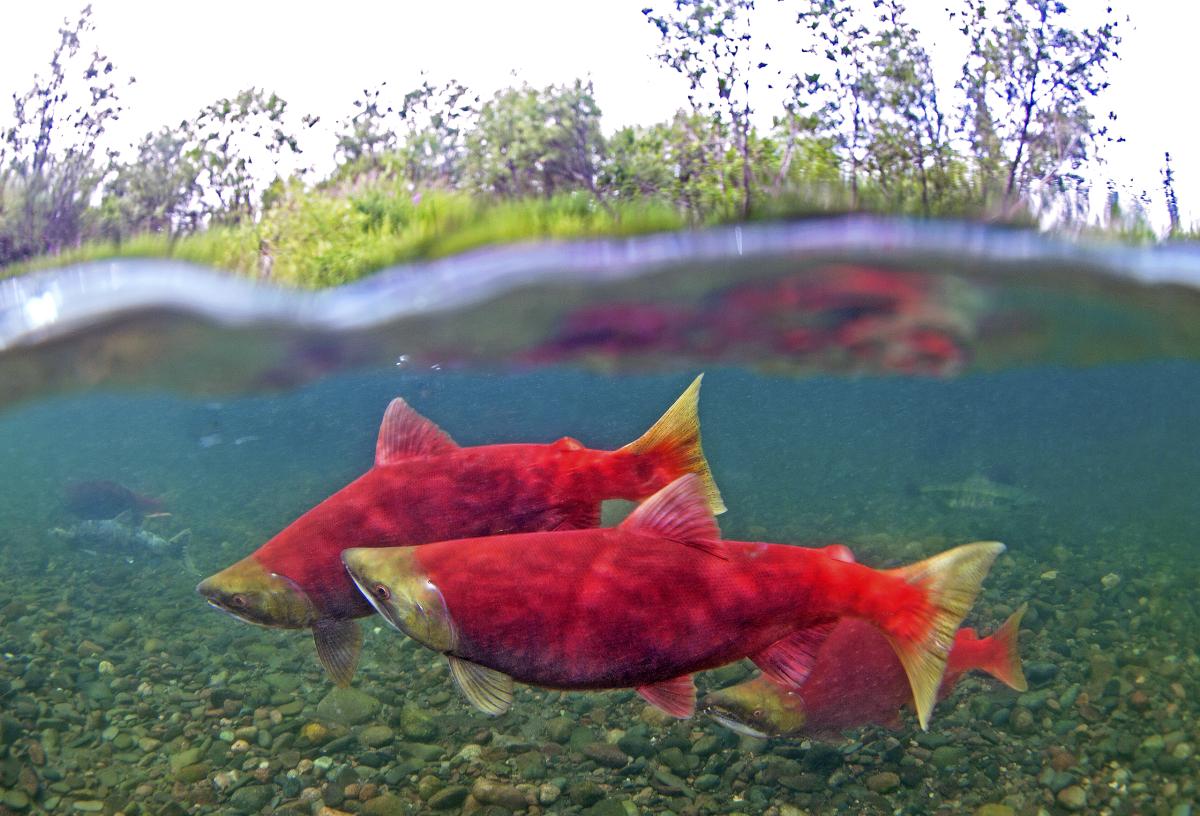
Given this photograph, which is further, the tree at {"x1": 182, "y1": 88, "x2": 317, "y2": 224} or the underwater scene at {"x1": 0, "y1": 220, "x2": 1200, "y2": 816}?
the tree at {"x1": 182, "y1": 88, "x2": 317, "y2": 224}

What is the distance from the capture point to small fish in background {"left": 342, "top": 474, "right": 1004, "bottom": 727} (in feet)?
8.52

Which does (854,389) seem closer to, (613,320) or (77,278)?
(613,320)

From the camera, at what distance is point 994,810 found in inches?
191

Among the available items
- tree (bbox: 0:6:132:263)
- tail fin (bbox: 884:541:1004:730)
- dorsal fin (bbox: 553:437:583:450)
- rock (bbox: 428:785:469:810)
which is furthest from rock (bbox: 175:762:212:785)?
tail fin (bbox: 884:541:1004:730)

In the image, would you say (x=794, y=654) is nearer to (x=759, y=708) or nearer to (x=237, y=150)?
(x=759, y=708)

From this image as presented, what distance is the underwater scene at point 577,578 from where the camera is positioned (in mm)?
2740

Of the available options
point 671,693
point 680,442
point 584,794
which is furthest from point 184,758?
point 680,442

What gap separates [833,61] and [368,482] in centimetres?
346

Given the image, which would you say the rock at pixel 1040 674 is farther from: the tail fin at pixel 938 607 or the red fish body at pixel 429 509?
the red fish body at pixel 429 509

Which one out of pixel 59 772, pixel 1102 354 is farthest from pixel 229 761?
pixel 1102 354

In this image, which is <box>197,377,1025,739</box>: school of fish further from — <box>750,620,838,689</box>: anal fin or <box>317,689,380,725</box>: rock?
<box>317,689,380,725</box>: rock

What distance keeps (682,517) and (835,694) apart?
2.08 m

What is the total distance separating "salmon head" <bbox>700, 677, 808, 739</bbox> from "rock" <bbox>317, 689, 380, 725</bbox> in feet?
8.54

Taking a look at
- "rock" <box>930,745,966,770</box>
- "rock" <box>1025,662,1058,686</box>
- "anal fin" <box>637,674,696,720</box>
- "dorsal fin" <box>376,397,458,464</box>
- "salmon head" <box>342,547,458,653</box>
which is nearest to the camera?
"salmon head" <box>342,547,458,653</box>
